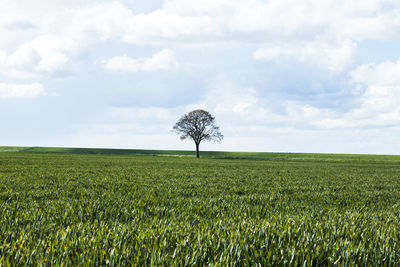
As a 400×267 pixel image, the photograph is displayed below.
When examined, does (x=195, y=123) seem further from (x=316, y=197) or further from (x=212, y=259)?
(x=212, y=259)

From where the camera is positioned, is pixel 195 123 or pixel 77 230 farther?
pixel 195 123

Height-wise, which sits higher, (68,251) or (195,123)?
(195,123)

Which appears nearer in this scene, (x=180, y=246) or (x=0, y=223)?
(x=180, y=246)

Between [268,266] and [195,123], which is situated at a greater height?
[195,123]

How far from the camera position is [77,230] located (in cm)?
554

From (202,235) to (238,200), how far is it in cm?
688

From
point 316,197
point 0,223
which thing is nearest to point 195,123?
point 316,197

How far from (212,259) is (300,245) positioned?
4.27 feet

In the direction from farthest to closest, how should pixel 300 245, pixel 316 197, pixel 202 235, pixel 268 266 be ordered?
1. pixel 316 197
2. pixel 202 235
3. pixel 300 245
4. pixel 268 266

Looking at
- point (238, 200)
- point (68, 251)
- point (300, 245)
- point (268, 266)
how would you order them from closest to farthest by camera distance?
point (268, 266) < point (68, 251) < point (300, 245) < point (238, 200)

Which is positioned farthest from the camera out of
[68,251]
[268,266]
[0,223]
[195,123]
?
[195,123]

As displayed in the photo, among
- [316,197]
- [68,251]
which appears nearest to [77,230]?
[68,251]

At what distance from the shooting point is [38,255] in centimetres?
378

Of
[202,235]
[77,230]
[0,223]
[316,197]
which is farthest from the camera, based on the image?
[316,197]
